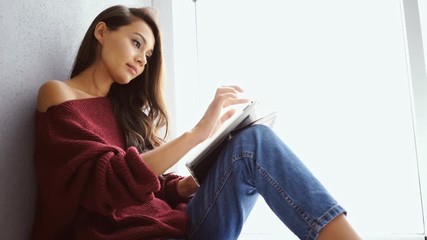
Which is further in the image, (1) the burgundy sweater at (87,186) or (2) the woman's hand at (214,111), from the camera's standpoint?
(2) the woman's hand at (214,111)

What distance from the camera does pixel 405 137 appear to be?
1.29 m

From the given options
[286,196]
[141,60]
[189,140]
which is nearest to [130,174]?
[189,140]

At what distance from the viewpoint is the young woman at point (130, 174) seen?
70 centimetres

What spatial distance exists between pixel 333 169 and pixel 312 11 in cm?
62

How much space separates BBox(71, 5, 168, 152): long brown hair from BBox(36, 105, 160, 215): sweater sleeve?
26 centimetres

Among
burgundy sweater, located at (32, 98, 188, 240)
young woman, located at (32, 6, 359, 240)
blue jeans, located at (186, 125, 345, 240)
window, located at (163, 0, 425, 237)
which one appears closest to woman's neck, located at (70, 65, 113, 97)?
young woman, located at (32, 6, 359, 240)

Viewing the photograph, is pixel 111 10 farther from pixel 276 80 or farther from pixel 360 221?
pixel 360 221

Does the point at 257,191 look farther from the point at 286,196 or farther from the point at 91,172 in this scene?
the point at 91,172

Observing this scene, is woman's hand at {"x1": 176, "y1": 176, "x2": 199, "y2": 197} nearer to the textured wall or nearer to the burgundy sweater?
the burgundy sweater

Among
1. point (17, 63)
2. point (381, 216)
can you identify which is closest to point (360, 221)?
point (381, 216)

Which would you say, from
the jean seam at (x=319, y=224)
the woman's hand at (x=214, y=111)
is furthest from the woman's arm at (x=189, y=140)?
the jean seam at (x=319, y=224)

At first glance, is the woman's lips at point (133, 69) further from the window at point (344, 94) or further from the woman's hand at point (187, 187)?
the window at point (344, 94)

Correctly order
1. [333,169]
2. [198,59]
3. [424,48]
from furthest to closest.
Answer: [198,59], [333,169], [424,48]

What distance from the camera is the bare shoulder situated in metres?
0.79
